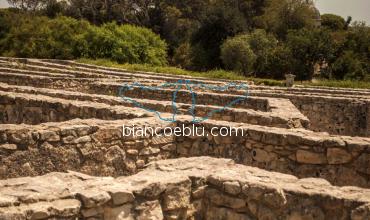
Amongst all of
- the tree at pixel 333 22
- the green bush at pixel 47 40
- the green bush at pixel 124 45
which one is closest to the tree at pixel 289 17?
the tree at pixel 333 22

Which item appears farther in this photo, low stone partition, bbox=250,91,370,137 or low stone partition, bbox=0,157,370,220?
low stone partition, bbox=250,91,370,137

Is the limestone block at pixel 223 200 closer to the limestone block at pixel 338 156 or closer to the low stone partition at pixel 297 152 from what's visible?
the low stone partition at pixel 297 152

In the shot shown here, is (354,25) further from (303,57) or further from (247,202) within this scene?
(247,202)

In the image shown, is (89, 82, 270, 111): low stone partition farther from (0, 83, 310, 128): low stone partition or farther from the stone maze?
the stone maze

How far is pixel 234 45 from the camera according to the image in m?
29.1

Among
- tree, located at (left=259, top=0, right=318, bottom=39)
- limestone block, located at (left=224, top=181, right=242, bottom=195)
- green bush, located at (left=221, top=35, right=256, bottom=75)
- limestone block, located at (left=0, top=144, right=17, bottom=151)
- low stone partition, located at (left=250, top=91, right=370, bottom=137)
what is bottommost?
low stone partition, located at (left=250, top=91, right=370, bottom=137)

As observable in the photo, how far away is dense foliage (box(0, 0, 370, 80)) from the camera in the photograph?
29281 mm

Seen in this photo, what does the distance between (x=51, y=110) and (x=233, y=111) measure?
3428 mm

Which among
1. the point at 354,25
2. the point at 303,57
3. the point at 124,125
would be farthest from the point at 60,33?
the point at 124,125

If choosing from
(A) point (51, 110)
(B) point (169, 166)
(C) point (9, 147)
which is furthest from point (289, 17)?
(B) point (169, 166)

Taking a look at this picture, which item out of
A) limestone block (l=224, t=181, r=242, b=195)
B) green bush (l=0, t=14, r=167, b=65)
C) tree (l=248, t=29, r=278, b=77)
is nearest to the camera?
limestone block (l=224, t=181, r=242, b=195)

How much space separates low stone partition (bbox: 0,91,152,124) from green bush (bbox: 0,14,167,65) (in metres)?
21.5

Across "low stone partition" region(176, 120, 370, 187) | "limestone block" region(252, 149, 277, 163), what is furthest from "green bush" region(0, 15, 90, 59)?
"limestone block" region(252, 149, 277, 163)

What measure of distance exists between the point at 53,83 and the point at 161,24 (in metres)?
33.4
